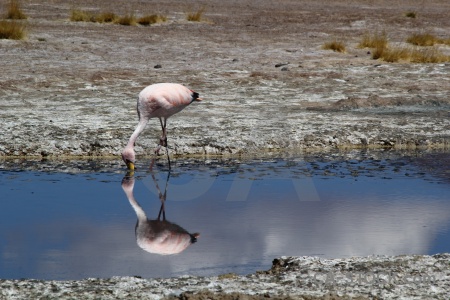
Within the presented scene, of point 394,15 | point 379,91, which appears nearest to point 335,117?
point 379,91

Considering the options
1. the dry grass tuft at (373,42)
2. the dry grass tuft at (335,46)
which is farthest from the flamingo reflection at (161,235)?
the dry grass tuft at (373,42)

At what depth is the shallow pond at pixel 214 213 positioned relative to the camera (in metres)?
5.85

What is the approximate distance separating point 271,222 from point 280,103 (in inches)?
246

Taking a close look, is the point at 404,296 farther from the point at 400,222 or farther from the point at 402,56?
the point at 402,56

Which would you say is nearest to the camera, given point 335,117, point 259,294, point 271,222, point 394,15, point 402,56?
point 259,294

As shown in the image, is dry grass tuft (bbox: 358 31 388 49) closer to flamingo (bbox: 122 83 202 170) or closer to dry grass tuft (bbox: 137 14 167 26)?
dry grass tuft (bbox: 137 14 167 26)

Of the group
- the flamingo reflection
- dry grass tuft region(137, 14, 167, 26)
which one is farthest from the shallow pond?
dry grass tuft region(137, 14, 167, 26)

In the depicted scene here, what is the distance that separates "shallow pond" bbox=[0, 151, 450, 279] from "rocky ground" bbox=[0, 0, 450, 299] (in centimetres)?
45

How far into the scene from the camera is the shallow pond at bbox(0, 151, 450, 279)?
585 centimetres

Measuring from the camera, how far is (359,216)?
698 centimetres

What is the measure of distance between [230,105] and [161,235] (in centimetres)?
626

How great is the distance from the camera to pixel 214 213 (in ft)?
23.4

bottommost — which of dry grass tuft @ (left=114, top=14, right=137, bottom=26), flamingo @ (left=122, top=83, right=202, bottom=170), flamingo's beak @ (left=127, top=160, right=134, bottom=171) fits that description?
dry grass tuft @ (left=114, top=14, right=137, bottom=26)

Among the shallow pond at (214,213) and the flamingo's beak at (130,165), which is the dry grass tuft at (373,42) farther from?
the flamingo's beak at (130,165)
